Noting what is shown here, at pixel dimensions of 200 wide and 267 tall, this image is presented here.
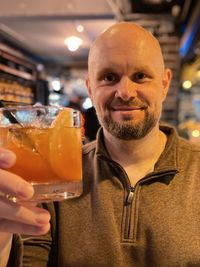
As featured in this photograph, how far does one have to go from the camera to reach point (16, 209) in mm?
854

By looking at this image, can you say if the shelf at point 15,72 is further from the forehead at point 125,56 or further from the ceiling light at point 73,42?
the ceiling light at point 73,42

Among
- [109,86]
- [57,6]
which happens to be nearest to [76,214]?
[109,86]

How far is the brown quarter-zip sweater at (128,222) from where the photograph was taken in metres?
1.33

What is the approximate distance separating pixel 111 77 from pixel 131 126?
216mm

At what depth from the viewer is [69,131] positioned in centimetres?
94

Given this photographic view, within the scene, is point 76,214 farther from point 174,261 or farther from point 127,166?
point 174,261

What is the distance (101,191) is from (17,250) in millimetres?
434

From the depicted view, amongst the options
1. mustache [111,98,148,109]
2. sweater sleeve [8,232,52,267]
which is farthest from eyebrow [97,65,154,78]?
sweater sleeve [8,232,52,267]

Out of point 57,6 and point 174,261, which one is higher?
point 57,6

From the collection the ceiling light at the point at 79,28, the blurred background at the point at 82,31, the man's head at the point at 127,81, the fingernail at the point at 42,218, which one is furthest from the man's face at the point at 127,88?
the ceiling light at the point at 79,28

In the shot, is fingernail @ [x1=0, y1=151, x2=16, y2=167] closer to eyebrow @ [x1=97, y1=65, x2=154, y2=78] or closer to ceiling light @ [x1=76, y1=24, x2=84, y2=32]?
eyebrow @ [x1=97, y1=65, x2=154, y2=78]

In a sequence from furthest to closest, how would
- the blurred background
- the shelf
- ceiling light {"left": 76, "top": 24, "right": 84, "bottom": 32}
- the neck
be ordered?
ceiling light {"left": 76, "top": 24, "right": 84, "bottom": 32}, the blurred background, the shelf, the neck

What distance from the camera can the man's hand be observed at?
2.66 ft

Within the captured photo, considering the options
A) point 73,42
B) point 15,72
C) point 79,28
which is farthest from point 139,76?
point 73,42
